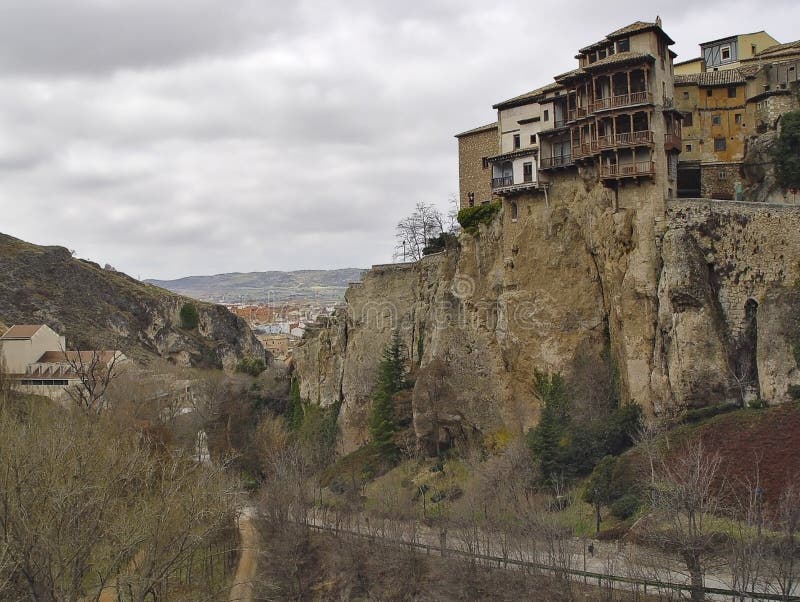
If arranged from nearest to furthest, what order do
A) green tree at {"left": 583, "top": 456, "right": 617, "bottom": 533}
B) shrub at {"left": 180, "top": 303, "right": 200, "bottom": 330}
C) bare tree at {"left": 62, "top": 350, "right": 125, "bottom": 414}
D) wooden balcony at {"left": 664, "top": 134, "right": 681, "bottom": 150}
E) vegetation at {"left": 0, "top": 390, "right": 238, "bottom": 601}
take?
vegetation at {"left": 0, "top": 390, "right": 238, "bottom": 601} < green tree at {"left": 583, "top": 456, "right": 617, "bottom": 533} < wooden balcony at {"left": 664, "top": 134, "right": 681, "bottom": 150} < bare tree at {"left": 62, "top": 350, "right": 125, "bottom": 414} < shrub at {"left": 180, "top": 303, "right": 200, "bottom": 330}

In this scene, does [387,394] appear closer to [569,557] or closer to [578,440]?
[578,440]

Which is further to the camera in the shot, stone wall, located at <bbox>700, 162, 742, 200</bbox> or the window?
the window

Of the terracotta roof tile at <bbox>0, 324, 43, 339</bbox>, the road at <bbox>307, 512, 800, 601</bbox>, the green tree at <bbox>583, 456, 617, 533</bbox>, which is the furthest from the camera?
the terracotta roof tile at <bbox>0, 324, 43, 339</bbox>

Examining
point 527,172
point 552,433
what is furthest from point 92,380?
point 527,172

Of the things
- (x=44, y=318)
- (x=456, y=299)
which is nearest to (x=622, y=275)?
(x=456, y=299)

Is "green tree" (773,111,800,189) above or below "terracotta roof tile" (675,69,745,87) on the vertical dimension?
below

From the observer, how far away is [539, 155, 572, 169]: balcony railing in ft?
137

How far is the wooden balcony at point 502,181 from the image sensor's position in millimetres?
44000

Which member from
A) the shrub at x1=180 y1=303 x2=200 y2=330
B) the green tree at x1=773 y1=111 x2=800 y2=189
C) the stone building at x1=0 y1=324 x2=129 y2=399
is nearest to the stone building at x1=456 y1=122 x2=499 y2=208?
the green tree at x1=773 y1=111 x2=800 y2=189

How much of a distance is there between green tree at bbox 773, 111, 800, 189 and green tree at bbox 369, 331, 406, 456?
24.5 m

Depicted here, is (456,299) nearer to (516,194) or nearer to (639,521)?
(516,194)

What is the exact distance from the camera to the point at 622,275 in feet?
125

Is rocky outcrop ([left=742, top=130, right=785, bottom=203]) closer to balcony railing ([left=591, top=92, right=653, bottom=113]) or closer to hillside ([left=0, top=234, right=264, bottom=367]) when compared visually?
balcony railing ([left=591, top=92, right=653, bottom=113])

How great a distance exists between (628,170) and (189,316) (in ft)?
258
